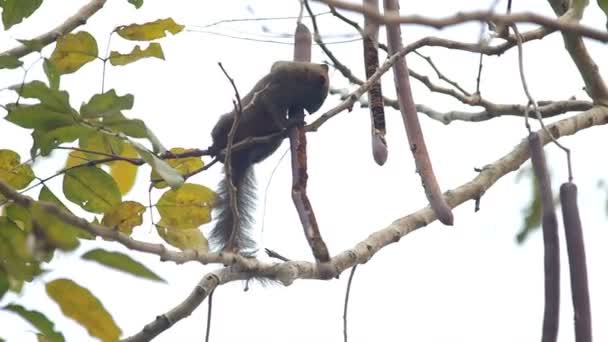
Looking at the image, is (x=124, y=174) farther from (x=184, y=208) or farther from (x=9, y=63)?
(x=9, y=63)

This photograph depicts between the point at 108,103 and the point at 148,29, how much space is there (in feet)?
1.71

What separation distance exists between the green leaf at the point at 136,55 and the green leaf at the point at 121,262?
88 cm

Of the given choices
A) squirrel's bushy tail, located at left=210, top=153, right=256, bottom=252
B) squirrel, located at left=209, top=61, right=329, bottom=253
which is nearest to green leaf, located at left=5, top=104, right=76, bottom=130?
squirrel, located at left=209, top=61, right=329, bottom=253

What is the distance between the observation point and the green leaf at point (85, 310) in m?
1.15

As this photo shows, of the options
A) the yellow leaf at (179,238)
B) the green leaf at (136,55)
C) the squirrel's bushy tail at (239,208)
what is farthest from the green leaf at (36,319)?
the squirrel's bushy tail at (239,208)

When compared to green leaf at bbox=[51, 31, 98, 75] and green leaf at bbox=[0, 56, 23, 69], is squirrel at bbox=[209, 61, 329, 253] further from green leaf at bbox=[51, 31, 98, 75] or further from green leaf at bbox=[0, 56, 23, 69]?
green leaf at bbox=[0, 56, 23, 69]

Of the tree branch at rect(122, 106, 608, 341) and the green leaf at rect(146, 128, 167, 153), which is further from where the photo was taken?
the tree branch at rect(122, 106, 608, 341)

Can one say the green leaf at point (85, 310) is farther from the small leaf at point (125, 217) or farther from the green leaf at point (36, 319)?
the small leaf at point (125, 217)

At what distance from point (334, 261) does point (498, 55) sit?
2.61ft

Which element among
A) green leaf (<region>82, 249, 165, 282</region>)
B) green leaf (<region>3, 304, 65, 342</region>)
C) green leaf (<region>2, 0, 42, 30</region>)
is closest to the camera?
green leaf (<region>82, 249, 165, 282</region>)

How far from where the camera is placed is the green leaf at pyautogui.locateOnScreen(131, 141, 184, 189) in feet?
4.24

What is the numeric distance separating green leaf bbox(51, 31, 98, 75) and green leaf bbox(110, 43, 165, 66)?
4cm

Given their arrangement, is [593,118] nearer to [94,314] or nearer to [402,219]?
[402,219]

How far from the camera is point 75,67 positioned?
185 cm
